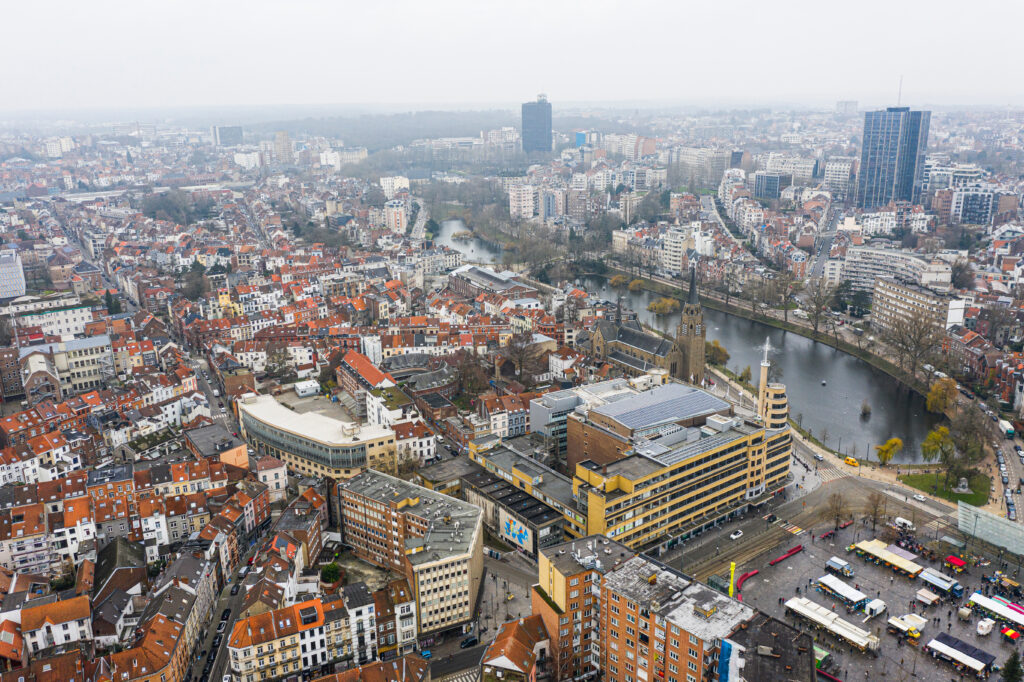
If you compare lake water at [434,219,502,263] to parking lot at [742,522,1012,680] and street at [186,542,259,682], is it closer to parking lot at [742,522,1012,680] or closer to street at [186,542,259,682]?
parking lot at [742,522,1012,680]

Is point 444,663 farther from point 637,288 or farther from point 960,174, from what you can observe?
point 960,174

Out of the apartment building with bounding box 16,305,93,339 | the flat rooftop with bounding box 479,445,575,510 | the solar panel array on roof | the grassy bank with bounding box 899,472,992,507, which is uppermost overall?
the solar panel array on roof

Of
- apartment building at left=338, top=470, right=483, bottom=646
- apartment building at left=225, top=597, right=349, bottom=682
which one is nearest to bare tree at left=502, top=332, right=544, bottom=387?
apartment building at left=338, top=470, right=483, bottom=646

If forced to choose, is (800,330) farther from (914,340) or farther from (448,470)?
(448,470)

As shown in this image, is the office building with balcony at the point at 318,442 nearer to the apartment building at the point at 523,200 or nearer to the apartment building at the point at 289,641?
the apartment building at the point at 289,641

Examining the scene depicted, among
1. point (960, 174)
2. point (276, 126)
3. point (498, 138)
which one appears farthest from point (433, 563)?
point (276, 126)
